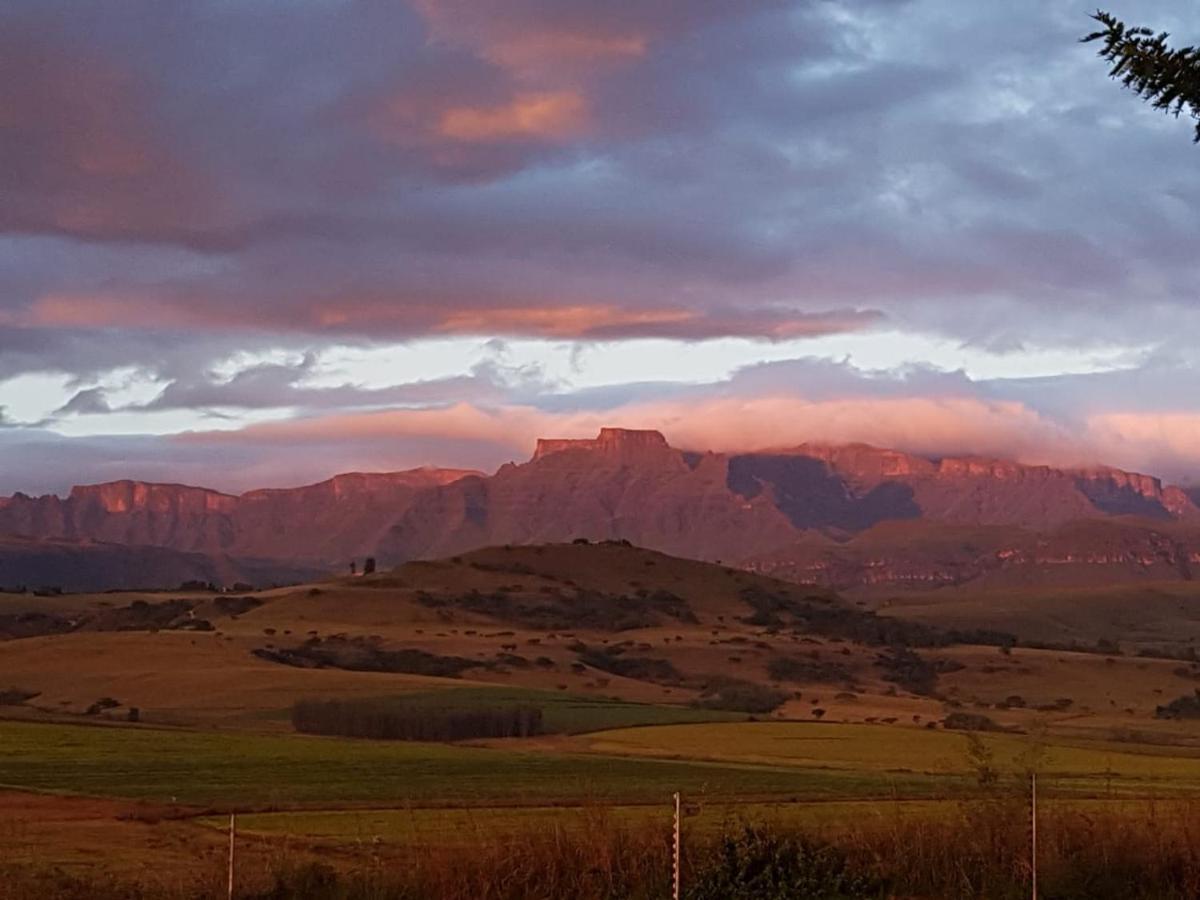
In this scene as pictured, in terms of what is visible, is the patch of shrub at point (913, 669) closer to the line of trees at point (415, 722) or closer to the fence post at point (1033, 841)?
the line of trees at point (415, 722)

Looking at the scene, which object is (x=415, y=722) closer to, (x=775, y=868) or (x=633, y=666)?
(x=633, y=666)

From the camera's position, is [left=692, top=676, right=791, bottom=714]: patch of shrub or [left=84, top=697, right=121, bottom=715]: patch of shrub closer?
[left=84, top=697, right=121, bottom=715]: patch of shrub

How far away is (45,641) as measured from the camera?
11731 cm

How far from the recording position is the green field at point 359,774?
4462 centimetres

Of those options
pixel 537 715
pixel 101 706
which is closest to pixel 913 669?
pixel 537 715

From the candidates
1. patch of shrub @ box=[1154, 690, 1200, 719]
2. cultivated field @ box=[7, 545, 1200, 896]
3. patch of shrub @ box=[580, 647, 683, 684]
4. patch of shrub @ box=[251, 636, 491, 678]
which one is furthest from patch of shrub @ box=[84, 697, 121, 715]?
patch of shrub @ box=[1154, 690, 1200, 719]

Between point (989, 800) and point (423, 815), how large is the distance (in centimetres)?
1679

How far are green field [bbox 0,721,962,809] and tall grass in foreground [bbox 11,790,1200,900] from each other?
13.0 metres

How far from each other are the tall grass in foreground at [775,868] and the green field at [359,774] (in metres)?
13.0

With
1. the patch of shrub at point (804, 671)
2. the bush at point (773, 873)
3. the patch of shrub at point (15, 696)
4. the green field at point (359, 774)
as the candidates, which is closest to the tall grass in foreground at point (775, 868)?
the bush at point (773, 873)

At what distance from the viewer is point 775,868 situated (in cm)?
2395

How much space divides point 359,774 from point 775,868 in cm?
2993

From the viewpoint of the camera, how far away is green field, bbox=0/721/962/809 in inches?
1757

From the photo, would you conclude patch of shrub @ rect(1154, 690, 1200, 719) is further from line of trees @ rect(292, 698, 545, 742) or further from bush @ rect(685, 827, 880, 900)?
bush @ rect(685, 827, 880, 900)
